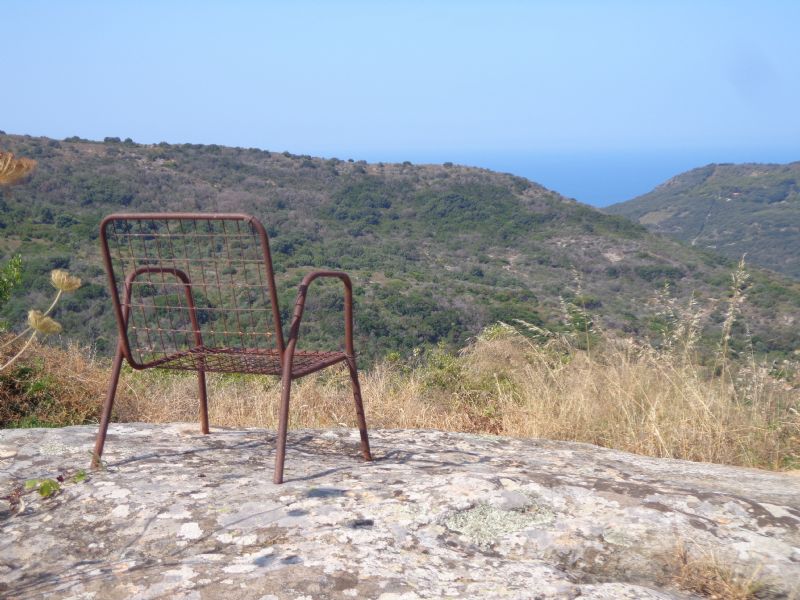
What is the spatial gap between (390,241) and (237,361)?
30.6 m

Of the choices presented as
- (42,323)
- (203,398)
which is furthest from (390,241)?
(42,323)

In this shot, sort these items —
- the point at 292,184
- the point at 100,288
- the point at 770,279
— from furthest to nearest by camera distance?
the point at 292,184 < the point at 770,279 < the point at 100,288

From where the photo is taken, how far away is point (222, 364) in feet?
10.6

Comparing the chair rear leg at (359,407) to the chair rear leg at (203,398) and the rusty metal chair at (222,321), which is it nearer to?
the rusty metal chair at (222,321)

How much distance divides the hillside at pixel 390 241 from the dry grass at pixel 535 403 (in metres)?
6.42

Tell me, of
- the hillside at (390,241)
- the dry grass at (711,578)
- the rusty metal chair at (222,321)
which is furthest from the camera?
the hillside at (390,241)

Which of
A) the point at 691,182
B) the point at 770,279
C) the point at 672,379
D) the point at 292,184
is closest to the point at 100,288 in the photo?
the point at 672,379

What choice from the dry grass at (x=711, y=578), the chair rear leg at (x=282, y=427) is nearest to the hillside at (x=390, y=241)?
the chair rear leg at (x=282, y=427)

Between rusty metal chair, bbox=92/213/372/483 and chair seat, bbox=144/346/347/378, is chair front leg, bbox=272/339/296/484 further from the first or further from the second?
chair seat, bbox=144/346/347/378

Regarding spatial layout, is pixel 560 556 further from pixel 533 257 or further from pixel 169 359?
pixel 533 257

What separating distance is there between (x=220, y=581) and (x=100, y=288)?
595 inches

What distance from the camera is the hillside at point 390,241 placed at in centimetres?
1674

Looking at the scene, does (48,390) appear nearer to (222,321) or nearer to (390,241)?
(222,321)

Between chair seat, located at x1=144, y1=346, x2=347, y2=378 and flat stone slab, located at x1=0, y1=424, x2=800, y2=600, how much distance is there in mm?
398
